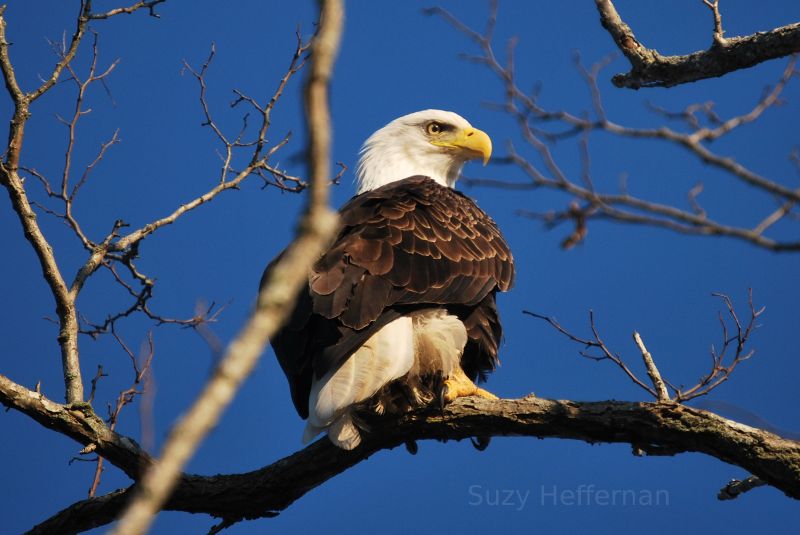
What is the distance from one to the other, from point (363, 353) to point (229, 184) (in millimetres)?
1265

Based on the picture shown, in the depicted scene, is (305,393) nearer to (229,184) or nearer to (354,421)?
(354,421)

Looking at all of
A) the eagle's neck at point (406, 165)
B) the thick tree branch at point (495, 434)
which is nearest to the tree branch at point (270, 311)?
the thick tree branch at point (495, 434)

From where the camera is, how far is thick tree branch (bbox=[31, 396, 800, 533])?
366 cm

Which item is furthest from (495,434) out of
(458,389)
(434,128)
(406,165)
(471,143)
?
(434,128)

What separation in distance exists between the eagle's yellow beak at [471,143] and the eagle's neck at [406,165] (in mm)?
94

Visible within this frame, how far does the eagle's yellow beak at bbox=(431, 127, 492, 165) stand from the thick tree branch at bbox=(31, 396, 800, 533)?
2316 mm

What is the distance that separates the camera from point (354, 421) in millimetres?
4238

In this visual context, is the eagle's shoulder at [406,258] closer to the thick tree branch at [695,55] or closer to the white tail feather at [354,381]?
the white tail feather at [354,381]

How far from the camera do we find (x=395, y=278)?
438 centimetres

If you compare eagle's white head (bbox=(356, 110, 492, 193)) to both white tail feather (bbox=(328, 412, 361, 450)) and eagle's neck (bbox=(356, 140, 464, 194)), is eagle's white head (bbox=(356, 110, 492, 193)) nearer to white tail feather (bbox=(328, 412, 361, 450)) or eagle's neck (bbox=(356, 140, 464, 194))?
eagle's neck (bbox=(356, 140, 464, 194))

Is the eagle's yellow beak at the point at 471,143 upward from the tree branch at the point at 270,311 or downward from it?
upward

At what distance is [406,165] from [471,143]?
0.48 m

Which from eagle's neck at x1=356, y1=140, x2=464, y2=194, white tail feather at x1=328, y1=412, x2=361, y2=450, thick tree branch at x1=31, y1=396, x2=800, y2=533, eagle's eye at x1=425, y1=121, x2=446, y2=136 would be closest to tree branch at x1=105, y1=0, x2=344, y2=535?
thick tree branch at x1=31, y1=396, x2=800, y2=533

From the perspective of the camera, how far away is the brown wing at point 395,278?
4191mm
